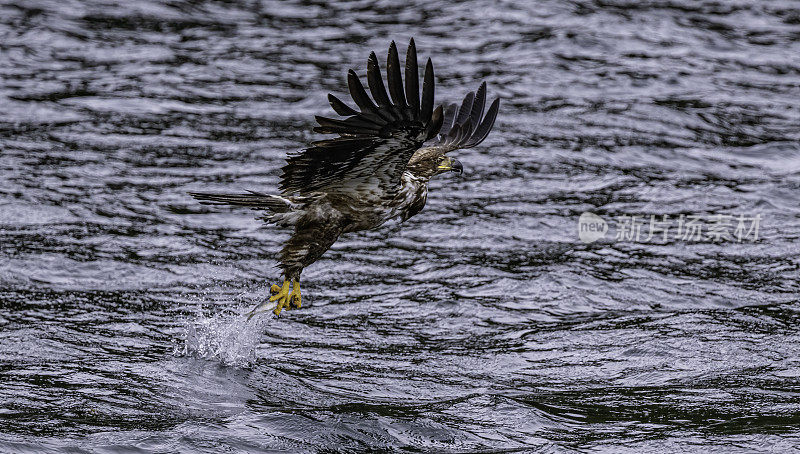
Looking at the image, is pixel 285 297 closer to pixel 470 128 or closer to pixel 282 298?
pixel 282 298

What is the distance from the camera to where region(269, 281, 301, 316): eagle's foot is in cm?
750

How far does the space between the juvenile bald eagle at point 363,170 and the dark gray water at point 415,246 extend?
0.84 metres

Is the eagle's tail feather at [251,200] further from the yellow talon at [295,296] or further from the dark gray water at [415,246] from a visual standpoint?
the dark gray water at [415,246]

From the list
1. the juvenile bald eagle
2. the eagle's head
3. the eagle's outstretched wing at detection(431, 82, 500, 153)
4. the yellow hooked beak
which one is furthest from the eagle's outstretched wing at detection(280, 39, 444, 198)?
the eagle's outstretched wing at detection(431, 82, 500, 153)

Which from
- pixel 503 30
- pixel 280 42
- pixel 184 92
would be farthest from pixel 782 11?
pixel 184 92

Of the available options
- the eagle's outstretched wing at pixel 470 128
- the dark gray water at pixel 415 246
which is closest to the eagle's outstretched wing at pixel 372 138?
the eagle's outstretched wing at pixel 470 128

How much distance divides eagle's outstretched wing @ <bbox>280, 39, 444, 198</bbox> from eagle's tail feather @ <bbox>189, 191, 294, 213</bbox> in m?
0.08

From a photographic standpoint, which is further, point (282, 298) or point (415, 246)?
point (415, 246)

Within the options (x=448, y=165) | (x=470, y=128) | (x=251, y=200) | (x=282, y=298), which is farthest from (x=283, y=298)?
(x=470, y=128)

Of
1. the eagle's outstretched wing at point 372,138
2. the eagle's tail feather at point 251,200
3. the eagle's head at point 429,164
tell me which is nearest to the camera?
the eagle's outstretched wing at point 372,138

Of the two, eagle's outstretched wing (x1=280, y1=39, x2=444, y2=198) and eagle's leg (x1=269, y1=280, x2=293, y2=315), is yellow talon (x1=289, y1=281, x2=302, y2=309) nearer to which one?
eagle's leg (x1=269, y1=280, x2=293, y2=315)

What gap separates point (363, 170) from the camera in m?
6.98

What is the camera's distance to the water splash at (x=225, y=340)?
7570 mm

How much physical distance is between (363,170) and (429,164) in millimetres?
800
